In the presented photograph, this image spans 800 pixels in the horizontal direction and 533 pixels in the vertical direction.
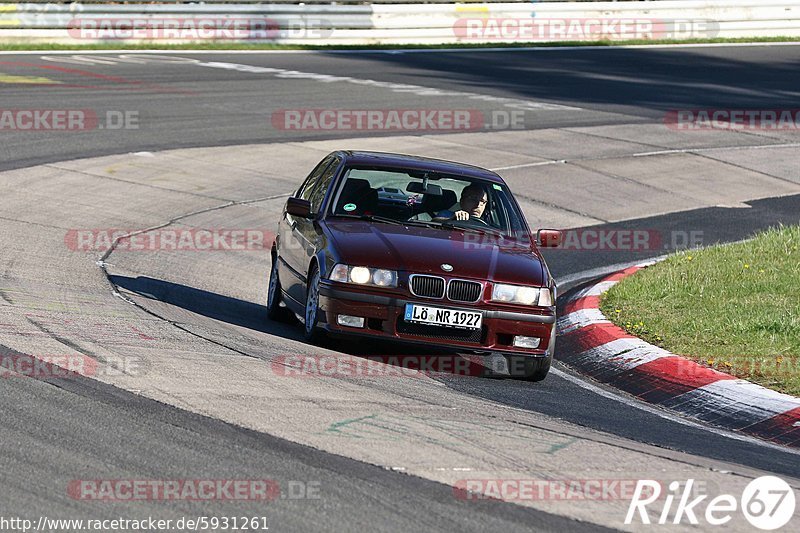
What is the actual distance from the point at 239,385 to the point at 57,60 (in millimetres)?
21623

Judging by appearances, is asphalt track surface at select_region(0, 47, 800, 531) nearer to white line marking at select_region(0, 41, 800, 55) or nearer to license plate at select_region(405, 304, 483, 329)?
license plate at select_region(405, 304, 483, 329)

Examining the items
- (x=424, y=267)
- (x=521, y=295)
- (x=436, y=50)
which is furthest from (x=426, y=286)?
(x=436, y=50)

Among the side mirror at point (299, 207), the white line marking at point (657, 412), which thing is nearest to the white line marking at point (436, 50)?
the side mirror at point (299, 207)

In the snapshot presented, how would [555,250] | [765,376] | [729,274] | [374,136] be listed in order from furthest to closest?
[374,136] < [555,250] < [729,274] < [765,376]

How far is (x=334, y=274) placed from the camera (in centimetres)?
902

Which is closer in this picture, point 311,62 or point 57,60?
point 57,60

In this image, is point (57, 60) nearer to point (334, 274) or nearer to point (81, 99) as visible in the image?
point (81, 99)

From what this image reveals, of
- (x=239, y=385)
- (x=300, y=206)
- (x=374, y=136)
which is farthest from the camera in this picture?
(x=374, y=136)

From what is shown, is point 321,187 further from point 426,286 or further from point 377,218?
point 426,286

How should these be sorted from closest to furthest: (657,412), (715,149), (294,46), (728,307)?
(657,412) → (728,307) → (715,149) → (294,46)

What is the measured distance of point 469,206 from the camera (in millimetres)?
10297

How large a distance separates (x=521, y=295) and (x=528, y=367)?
0.52 m

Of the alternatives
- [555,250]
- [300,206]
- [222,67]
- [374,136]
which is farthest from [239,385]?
[222,67]

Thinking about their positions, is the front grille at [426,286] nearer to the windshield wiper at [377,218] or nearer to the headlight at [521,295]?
→ the headlight at [521,295]
